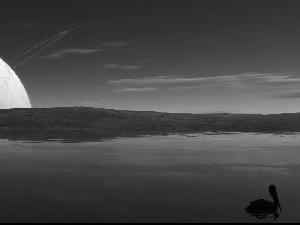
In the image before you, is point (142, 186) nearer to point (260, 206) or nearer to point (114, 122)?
point (260, 206)

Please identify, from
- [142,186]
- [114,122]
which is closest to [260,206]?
[142,186]

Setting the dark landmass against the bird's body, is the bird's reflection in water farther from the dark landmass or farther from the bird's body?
the dark landmass

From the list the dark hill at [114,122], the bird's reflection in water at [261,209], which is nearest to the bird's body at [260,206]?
the bird's reflection in water at [261,209]

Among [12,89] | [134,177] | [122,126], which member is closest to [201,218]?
[134,177]

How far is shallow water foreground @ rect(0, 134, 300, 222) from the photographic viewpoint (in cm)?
1420

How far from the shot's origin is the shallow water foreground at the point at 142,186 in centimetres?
1420

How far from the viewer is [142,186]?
62.6 feet

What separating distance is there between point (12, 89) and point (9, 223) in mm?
120930

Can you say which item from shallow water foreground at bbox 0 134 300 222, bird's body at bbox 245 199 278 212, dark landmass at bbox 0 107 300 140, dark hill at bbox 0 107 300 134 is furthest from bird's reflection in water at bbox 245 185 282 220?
dark hill at bbox 0 107 300 134

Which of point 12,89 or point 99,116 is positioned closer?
point 99,116

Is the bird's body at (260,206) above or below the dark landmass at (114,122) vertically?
below

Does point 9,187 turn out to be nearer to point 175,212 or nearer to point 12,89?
point 175,212

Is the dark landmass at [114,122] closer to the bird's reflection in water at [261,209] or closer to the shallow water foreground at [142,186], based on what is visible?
the shallow water foreground at [142,186]

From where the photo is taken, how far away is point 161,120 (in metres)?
98.6
